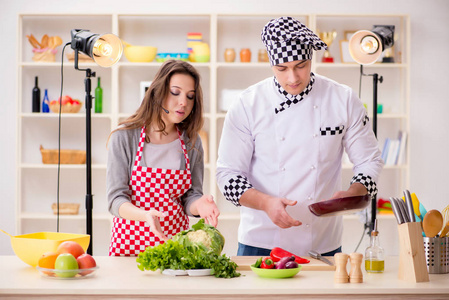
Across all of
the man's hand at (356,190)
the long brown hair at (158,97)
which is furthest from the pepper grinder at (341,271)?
the long brown hair at (158,97)

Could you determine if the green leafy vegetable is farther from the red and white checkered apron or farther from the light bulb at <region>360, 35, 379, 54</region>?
the light bulb at <region>360, 35, 379, 54</region>

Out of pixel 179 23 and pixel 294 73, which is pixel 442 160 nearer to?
pixel 179 23

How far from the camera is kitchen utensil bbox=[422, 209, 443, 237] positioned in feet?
6.30

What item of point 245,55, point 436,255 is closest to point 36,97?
point 245,55

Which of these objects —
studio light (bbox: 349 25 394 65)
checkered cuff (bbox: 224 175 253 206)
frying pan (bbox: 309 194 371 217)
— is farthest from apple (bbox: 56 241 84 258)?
studio light (bbox: 349 25 394 65)

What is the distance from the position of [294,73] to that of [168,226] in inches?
33.0

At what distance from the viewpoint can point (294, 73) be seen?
2262 millimetres

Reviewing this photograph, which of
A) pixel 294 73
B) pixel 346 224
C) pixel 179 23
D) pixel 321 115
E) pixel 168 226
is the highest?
pixel 179 23

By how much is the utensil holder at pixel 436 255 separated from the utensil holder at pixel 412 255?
0.12 m

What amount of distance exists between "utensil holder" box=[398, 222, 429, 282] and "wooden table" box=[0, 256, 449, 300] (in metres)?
0.03

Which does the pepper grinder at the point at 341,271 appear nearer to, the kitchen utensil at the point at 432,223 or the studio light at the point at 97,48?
the kitchen utensil at the point at 432,223

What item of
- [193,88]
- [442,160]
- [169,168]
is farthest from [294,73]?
[442,160]

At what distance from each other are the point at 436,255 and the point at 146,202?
3.85 feet

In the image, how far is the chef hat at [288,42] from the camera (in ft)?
7.29
